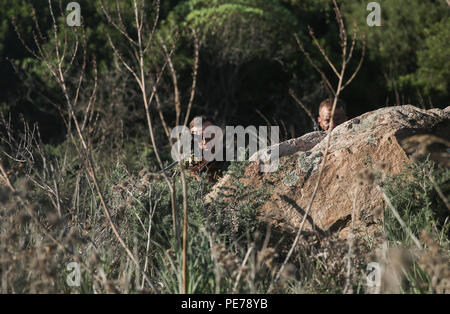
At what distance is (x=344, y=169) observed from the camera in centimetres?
355

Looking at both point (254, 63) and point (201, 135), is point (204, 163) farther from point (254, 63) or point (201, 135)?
point (254, 63)

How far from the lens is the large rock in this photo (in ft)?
11.3

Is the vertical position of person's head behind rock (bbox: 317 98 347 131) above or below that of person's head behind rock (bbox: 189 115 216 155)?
above

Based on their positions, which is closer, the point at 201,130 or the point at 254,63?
the point at 201,130

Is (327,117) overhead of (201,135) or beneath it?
overhead

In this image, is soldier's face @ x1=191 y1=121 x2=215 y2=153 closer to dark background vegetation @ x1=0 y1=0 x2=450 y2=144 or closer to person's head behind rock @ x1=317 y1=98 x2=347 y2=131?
person's head behind rock @ x1=317 y1=98 x2=347 y2=131

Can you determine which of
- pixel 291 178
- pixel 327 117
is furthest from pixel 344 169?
pixel 327 117

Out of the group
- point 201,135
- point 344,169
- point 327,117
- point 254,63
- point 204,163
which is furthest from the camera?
point 254,63

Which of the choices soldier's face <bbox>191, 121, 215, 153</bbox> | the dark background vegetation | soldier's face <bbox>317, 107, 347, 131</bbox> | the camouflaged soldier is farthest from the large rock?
the dark background vegetation

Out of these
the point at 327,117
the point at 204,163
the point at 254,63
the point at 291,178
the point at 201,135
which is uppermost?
the point at 254,63

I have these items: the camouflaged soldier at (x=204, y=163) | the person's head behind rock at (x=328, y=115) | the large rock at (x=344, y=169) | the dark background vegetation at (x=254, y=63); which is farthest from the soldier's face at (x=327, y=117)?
the dark background vegetation at (x=254, y=63)

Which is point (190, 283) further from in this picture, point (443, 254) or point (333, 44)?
point (333, 44)

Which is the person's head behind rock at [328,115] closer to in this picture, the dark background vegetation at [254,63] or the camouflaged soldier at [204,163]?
the camouflaged soldier at [204,163]
